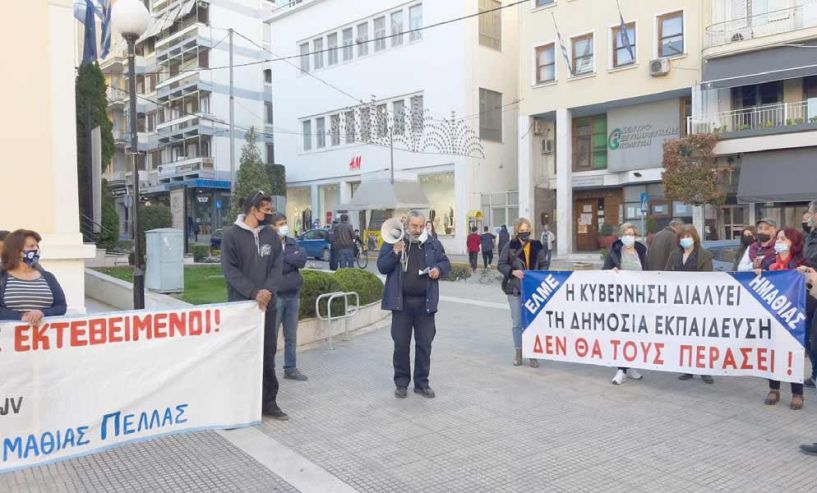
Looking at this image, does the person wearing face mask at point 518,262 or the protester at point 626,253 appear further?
the person wearing face mask at point 518,262

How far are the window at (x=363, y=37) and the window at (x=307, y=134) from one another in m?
6.06

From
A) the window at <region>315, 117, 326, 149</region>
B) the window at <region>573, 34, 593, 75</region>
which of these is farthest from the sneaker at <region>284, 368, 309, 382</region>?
the window at <region>315, 117, 326, 149</region>

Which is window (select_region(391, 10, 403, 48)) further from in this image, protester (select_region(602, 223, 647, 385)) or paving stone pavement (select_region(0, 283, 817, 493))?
paving stone pavement (select_region(0, 283, 817, 493))

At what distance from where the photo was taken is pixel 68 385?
15.0 feet

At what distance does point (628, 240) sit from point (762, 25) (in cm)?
1960

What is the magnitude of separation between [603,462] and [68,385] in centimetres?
390

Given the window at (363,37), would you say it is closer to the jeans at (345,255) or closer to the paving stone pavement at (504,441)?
the jeans at (345,255)

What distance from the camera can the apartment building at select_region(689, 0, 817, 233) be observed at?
21.7m

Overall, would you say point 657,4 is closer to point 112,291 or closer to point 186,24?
point 112,291

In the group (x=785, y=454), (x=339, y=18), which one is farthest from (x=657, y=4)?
(x=785, y=454)

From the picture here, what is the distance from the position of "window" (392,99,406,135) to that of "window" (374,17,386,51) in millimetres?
3295

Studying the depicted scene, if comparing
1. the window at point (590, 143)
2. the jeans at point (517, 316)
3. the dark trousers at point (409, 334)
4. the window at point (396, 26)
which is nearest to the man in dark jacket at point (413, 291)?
the dark trousers at point (409, 334)

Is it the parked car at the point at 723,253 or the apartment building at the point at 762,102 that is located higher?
the apartment building at the point at 762,102

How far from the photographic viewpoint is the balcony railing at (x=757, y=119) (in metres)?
22.2
